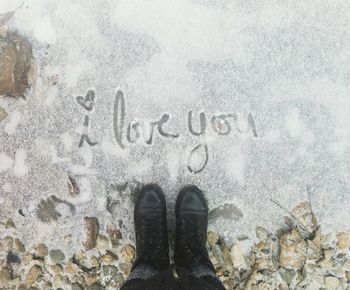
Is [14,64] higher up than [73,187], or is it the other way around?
[14,64]

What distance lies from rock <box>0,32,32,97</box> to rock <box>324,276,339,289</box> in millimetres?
1376

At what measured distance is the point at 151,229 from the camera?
5.61 ft

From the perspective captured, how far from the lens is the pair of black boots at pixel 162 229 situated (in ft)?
5.56

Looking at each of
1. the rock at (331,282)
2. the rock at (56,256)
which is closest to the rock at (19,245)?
the rock at (56,256)

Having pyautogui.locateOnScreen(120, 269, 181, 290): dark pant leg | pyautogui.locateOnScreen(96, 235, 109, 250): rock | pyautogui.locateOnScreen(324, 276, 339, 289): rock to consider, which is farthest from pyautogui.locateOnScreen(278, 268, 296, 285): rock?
pyautogui.locateOnScreen(96, 235, 109, 250): rock

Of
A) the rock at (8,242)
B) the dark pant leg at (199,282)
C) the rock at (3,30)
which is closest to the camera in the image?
the dark pant leg at (199,282)

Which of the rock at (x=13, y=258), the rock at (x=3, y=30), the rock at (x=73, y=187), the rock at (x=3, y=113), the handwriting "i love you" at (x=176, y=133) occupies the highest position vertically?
the rock at (x=3, y=30)

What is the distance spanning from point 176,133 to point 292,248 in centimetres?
63

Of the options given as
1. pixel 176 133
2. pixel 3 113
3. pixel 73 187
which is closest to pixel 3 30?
pixel 3 113

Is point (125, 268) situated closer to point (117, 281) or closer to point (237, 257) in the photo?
point (117, 281)

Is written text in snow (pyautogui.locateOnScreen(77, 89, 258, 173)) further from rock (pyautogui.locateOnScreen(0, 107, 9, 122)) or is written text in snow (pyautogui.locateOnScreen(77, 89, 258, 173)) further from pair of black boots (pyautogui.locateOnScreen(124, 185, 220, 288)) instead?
rock (pyautogui.locateOnScreen(0, 107, 9, 122))

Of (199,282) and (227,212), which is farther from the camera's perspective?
(227,212)

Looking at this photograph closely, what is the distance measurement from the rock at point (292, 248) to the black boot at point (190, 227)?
0.96 feet

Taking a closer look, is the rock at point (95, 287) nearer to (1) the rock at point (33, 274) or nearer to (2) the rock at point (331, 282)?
(1) the rock at point (33, 274)
